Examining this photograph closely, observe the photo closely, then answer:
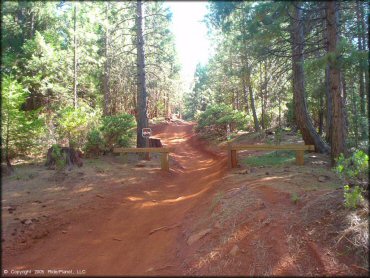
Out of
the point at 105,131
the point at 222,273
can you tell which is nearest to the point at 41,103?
the point at 105,131

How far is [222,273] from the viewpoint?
4.59 meters

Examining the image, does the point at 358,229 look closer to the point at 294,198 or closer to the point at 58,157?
the point at 294,198

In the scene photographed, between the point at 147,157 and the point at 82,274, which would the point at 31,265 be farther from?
the point at 147,157

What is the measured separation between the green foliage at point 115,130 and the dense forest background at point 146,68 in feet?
0.14

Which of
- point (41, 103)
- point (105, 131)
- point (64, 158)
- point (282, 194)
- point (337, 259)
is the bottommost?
point (337, 259)

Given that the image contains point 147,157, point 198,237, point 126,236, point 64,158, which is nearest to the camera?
point 198,237

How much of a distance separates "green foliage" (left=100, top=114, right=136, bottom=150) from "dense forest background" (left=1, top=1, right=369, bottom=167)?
0.04 m

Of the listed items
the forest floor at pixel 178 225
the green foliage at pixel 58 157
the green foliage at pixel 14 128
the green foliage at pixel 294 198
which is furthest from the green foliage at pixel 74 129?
the green foliage at pixel 294 198

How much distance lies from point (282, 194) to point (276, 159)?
5.60m

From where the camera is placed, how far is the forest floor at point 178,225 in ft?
15.6

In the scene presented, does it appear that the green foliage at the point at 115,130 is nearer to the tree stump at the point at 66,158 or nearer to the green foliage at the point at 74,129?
the green foliage at the point at 74,129

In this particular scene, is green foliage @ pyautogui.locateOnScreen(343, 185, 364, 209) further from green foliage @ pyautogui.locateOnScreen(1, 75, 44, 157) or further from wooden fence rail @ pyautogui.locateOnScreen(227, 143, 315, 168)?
green foliage @ pyautogui.locateOnScreen(1, 75, 44, 157)

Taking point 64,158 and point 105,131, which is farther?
point 105,131

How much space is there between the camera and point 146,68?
2130cm
